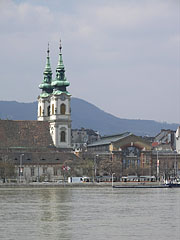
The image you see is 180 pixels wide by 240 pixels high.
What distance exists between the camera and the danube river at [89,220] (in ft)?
184

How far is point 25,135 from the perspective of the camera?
18400cm

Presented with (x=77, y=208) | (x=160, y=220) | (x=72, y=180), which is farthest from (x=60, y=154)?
(x=160, y=220)

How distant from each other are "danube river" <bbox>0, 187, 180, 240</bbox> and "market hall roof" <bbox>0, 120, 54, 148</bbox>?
303 feet

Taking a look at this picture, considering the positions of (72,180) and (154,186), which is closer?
(154,186)

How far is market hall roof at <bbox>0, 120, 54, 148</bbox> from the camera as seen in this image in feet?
599

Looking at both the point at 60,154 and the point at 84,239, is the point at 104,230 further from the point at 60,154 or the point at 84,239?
the point at 60,154

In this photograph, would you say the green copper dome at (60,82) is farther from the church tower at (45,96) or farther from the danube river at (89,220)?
the danube river at (89,220)

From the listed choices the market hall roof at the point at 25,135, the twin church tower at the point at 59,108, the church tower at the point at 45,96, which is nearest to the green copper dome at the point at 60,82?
the twin church tower at the point at 59,108

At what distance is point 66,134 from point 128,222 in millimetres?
117858

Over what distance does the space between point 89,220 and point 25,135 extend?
119 metres

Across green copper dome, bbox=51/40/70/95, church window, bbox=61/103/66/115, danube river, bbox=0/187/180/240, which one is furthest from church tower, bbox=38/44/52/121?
danube river, bbox=0/187/180/240

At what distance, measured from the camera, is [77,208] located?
80.4 m

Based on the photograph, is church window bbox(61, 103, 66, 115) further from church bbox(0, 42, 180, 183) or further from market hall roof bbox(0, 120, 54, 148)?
market hall roof bbox(0, 120, 54, 148)

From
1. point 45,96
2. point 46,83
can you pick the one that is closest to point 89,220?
point 45,96
